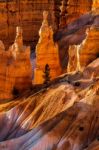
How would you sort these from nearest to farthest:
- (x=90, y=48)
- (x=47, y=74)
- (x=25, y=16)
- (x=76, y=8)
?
(x=90, y=48)
(x=47, y=74)
(x=76, y=8)
(x=25, y=16)

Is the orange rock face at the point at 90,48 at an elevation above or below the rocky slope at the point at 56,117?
above

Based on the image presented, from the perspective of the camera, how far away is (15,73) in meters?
41.9

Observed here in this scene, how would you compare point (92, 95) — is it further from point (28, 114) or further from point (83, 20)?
point (83, 20)

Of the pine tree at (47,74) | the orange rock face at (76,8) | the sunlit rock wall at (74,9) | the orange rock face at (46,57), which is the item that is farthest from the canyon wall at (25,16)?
the pine tree at (47,74)

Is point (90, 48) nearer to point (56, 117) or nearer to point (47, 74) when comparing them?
point (47, 74)

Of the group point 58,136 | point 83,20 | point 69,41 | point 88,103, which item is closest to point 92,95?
point 88,103

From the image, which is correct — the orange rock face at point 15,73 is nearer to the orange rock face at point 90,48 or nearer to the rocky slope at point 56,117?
the rocky slope at point 56,117

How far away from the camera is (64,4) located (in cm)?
6506

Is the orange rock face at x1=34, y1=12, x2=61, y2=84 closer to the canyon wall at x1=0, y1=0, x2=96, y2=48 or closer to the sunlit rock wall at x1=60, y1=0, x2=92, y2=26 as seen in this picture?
the sunlit rock wall at x1=60, y1=0, x2=92, y2=26

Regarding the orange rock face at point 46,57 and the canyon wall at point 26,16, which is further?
the canyon wall at point 26,16

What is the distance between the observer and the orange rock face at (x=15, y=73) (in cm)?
4175

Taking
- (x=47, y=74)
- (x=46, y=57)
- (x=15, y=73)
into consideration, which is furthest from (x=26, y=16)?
(x=15, y=73)

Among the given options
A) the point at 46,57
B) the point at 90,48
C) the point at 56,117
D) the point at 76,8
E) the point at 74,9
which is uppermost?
the point at 90,48

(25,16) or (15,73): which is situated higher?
(15,73)
